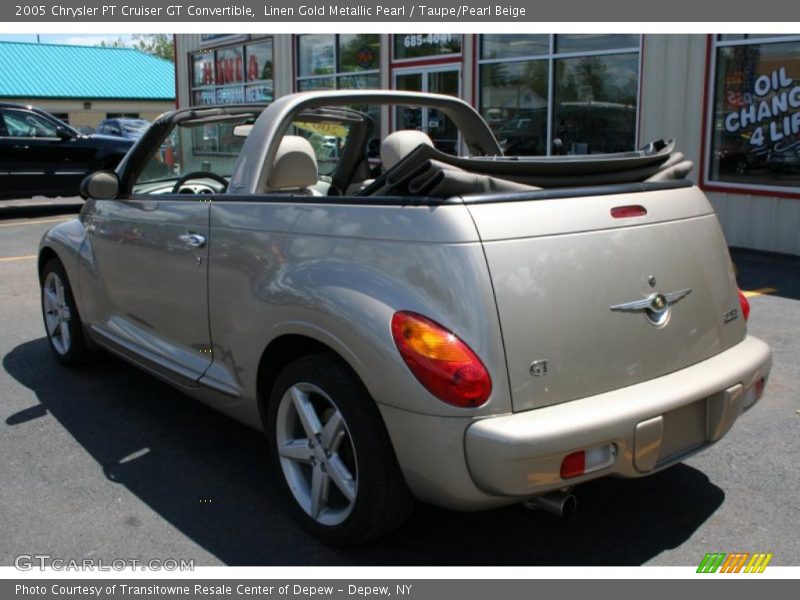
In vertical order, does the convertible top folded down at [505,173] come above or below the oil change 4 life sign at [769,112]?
below

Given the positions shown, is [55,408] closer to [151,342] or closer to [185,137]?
[151,342]

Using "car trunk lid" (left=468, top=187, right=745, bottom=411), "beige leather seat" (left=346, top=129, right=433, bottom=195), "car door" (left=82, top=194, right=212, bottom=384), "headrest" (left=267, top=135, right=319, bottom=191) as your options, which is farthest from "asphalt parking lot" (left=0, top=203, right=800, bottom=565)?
"beige leather seat" (left=346, top=129, right=433, bottom=195)

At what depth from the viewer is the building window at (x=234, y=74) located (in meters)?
17.9

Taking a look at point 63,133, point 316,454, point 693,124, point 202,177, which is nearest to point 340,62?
point 63,133

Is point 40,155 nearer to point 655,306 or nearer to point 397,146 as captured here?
point 397,146

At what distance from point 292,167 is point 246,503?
1556mm

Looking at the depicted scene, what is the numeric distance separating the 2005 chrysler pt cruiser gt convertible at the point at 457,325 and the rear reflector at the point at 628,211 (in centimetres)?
2

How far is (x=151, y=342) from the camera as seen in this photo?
4.18m

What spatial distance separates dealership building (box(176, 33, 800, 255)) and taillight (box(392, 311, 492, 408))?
447cm

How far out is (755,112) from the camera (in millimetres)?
9750

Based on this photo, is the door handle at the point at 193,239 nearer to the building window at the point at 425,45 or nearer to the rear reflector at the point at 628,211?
the rear reflector at the point at 628,211

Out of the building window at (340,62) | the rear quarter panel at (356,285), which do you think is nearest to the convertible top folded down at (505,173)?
the rear quarter panel at (356,285)

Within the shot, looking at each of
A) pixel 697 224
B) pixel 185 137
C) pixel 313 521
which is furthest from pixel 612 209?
pixel 185 137

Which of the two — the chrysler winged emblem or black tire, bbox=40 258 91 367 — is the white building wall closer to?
the chrysler winged emblem
